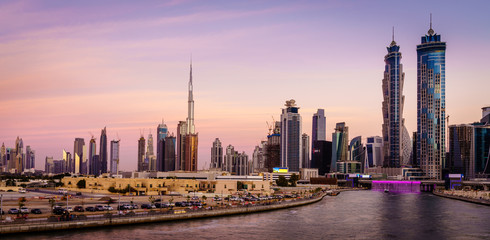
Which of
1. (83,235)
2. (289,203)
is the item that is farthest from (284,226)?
(289,203)

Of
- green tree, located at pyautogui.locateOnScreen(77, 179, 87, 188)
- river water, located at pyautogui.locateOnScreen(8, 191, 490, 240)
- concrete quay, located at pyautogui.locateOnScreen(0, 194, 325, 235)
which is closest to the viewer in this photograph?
concrete quay, located at pyautogui.locateOnScreen(0, 194, 325, 235)

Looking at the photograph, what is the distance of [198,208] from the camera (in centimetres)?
10869

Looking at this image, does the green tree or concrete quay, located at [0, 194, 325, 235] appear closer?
concrete quay, located at [0, 194, 325, 235]

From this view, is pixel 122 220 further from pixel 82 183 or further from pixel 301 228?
pixel 82 183

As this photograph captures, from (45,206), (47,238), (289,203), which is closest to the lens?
(47,238)

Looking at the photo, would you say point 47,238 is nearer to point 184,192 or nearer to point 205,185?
point 184,192

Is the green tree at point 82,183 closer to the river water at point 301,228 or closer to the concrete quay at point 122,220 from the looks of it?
the concrete quay at point 122,220

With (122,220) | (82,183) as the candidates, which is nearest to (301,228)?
(122,220)

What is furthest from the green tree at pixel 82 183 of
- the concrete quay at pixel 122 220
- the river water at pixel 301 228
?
the river water at pixel 301 228

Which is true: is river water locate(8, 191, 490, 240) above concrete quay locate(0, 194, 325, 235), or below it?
below

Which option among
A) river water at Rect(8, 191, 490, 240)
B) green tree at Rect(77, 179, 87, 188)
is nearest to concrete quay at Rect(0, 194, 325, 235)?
river water at Rect(8, 191, 490, 240)

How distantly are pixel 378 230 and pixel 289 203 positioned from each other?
53.2 meters

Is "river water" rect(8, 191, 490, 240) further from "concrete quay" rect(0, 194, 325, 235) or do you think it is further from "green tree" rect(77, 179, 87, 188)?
"green tree" rect(77, 179, 87, 188)

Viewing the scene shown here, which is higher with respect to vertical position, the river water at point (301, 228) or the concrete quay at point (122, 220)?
the concrete quay at point (122, 220)
